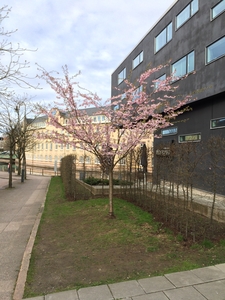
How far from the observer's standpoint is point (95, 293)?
3283mm

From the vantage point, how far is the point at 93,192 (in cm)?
1175

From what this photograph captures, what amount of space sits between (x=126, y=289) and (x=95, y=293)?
42 cm

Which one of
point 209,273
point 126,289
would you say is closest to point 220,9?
point 209,273

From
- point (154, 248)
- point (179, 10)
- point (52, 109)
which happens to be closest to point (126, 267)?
point (154, 248)

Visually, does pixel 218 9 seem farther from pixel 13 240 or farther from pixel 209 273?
pixel 13 240

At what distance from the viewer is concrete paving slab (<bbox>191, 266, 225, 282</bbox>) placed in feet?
11.9

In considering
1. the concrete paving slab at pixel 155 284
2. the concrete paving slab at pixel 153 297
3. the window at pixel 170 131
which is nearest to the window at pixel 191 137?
the window at pixel 170 131

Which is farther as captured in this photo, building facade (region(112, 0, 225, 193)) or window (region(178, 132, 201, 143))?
window (region(178, 132, 201, 143))

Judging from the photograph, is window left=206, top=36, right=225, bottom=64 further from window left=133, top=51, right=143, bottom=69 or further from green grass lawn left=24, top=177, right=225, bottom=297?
green grass lawn left=24, top=177, right=225, bottom=297

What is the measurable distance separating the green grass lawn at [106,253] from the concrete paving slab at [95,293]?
16 cm

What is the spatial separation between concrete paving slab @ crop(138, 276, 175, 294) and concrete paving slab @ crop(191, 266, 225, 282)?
1.77ft

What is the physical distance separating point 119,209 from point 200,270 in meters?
4.45

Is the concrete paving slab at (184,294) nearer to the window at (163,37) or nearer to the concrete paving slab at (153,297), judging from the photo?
the concrete paving slab at (153,297)

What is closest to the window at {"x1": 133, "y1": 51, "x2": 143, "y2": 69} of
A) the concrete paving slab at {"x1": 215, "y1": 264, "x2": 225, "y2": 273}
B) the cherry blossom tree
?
the cherry blossom tree
